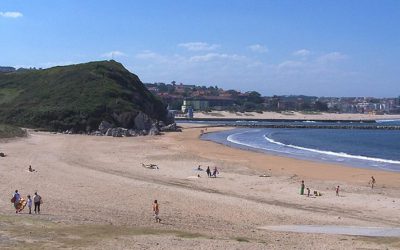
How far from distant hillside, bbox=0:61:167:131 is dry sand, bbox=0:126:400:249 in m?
24.5

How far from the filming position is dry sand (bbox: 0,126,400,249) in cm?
1670

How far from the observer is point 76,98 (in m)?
79.9

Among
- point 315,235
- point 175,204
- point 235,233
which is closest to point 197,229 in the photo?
point 235,233

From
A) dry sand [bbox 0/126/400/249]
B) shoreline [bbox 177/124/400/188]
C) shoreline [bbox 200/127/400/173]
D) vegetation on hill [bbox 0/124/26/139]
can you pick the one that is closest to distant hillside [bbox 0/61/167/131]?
vegetation on hill [bbox 0/124/26/139]

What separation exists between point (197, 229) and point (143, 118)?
6088 cm

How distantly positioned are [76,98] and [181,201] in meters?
57.4

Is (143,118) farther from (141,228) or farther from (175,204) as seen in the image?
(141,228)

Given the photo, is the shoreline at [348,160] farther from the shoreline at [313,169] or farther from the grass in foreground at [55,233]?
the grass in foreground at [55,233]

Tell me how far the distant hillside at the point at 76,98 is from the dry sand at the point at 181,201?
24.5 metres

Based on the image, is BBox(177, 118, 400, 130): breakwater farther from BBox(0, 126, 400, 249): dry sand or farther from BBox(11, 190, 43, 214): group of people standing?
BBox(11, 190, 43, 214): group of people standing

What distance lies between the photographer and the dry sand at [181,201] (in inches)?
658

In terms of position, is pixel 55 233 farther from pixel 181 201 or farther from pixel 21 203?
pixel 181 201

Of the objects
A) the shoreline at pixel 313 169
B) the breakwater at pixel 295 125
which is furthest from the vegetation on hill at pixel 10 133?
the breakwater at pixel 295 125

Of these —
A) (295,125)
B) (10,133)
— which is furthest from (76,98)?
(295,125)
